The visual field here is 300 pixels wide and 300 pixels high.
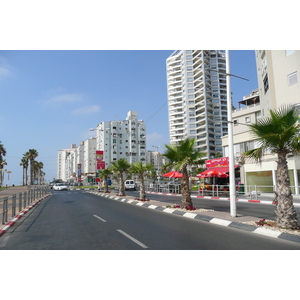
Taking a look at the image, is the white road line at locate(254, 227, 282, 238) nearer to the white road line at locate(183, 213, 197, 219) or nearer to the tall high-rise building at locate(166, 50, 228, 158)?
the white road line at locate(183, 213, 197, 219)

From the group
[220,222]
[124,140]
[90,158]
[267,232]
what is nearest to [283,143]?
[267,232]

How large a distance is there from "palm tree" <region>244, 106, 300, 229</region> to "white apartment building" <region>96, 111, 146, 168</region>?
9588 cm

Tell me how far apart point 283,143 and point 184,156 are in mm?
5933

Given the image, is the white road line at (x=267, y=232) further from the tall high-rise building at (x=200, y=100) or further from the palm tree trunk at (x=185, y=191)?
the tall high-rise building at (x=200, y=100)

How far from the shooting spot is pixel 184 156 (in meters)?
13.5

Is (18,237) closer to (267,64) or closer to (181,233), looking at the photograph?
(181,233)

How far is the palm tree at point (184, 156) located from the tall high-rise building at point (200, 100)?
6929cm

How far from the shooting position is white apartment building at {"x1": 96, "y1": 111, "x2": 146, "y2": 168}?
340ft

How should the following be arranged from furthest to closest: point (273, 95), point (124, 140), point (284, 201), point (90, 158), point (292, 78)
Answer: point (90, 158) < point (124, 140) < point (273, 95) < point (292, 78) < point (284, 201)

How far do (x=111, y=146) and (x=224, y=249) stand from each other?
100 m

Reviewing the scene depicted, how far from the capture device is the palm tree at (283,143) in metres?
7.83

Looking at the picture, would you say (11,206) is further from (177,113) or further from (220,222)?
(177,113)

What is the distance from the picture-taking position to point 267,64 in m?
26.9
